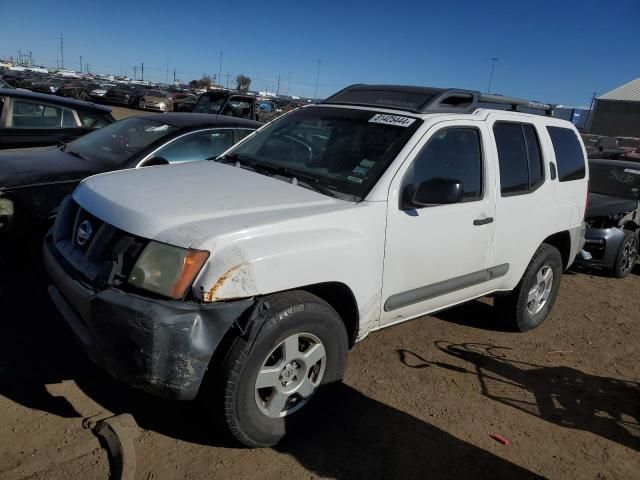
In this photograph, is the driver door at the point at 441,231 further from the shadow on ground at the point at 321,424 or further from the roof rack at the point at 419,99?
the shadow on ground at the point at 321,424

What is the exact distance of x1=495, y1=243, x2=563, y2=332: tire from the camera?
4.51 meters

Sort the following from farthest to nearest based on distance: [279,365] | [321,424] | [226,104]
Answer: [226,104]
[321,424]
[279,365]

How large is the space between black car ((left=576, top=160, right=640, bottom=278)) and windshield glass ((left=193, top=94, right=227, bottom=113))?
280 inches

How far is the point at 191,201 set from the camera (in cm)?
287

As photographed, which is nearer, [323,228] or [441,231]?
[323,228]

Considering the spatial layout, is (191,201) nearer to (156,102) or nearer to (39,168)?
(39,168)

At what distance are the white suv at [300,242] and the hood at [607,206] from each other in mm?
2796

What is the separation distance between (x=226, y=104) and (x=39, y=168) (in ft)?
19.0

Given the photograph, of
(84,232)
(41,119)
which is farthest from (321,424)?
(41,119)

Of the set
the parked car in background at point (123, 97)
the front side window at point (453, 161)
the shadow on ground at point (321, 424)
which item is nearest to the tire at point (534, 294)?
the front side window at point (453, 161)

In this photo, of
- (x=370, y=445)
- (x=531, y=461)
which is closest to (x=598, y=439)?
(x=531, y=461)

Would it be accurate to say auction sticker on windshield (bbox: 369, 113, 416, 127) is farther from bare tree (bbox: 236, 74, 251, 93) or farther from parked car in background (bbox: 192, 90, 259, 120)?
bare tree (bbox: 236, 74, 251, 93)

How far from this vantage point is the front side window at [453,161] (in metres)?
3.40

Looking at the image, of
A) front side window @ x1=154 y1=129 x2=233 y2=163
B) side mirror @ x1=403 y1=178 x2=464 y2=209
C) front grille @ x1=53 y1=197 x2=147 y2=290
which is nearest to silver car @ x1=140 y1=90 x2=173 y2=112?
front side window @ x1=154 y1=129 x2=233 y2=163
